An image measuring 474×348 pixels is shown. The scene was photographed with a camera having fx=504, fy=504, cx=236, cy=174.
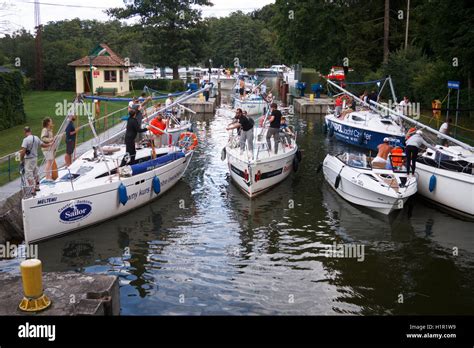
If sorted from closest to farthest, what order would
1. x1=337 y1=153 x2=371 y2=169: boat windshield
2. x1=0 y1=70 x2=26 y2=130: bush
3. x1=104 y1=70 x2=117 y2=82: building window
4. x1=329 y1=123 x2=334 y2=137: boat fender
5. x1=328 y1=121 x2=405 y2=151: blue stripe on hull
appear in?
x1=337 y1=153 x2=371 y2=169: boat windshield < x1=328 y1=121 x2=405 y2=151: blue stripe on hull < x1=0 y1=70 x2=26 y2=130: bush < x1=329 y1=123 x2=334 y2=137: boat fender < x1=104 y1=70 x2=117 y2=82: building window

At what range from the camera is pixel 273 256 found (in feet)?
42.9

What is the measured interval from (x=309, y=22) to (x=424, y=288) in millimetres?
46606

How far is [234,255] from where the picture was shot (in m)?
13.1

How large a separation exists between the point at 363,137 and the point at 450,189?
422 inches

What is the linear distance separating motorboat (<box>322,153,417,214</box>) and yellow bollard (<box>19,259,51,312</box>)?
34.8 feet

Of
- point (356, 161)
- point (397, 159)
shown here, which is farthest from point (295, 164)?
point (397, 159)

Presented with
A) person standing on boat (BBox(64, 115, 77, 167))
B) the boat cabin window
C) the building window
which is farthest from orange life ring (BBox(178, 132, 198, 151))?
the building window

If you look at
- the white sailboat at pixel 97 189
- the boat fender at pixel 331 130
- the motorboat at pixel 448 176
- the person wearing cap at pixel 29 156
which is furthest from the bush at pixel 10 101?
the motorboat at pixel 448 176

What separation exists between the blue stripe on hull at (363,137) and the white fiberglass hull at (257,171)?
23.6 ft

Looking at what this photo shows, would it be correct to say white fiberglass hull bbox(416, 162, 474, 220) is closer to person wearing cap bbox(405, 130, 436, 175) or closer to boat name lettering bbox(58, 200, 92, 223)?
person wearing cap bbox(405, 130, 436, 175)

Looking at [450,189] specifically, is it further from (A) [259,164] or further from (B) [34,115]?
(B) [34,115]

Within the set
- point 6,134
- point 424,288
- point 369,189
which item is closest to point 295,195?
point 369,189

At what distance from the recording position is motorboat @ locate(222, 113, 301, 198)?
17.6 m

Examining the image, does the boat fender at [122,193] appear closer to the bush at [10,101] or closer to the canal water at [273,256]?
the canal water at [273,256]
